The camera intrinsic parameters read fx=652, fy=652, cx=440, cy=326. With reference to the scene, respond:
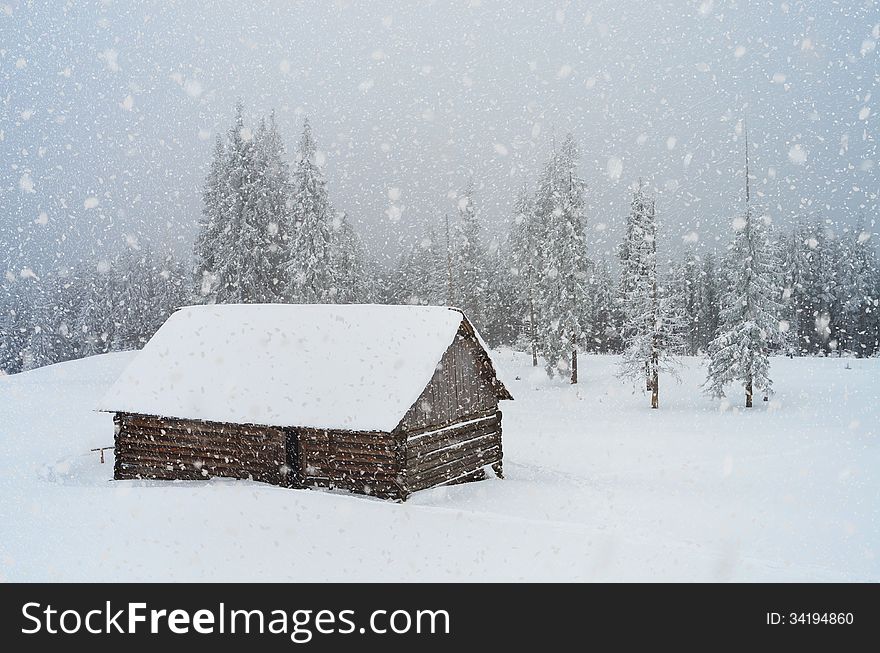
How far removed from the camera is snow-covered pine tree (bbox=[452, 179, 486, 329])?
1997 inches

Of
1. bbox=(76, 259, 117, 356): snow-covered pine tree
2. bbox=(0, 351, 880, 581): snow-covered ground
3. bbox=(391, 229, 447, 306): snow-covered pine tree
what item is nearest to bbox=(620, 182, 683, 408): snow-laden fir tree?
bbox=(0, 351, 880, 581): snow-covered ground

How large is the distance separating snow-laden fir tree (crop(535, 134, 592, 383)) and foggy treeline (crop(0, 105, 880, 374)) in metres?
0.09

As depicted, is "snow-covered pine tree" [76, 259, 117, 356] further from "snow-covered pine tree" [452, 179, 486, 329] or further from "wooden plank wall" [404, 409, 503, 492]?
"wooden plank wall" [404, 409, 503, 492]

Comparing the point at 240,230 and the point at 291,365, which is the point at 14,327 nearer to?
the point at 240,230

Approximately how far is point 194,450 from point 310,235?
22098 millimetres

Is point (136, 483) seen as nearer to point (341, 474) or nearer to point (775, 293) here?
point (341, 474)

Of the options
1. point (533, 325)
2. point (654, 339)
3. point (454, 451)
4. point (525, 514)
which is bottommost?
point (525, 514)

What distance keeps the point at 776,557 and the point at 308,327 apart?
12938 mm

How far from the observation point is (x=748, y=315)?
112 feet

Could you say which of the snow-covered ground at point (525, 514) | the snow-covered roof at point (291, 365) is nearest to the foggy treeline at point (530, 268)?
the snow-covered ground at point (525, 514)

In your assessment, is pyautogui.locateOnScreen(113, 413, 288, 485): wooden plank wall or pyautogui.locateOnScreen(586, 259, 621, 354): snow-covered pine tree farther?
pyautogui.locateOnScreen(586, 259, 621, 354): snow-covered pine tree

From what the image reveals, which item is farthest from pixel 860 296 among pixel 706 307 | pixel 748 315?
pixel 748 315

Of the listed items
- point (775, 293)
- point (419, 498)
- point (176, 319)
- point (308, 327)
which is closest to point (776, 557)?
point (419, 498)
